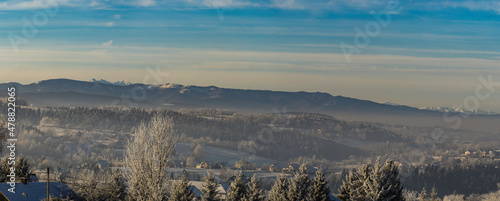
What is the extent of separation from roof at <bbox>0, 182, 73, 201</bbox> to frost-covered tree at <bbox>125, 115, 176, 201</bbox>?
25.9 ft

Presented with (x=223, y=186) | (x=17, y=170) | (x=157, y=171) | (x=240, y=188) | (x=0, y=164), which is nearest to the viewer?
(x=157, y=171)

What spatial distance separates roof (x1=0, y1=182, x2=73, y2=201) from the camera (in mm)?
66562

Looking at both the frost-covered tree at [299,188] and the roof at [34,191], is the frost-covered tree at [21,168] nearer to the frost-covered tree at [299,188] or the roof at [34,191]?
the roof at [34,191]

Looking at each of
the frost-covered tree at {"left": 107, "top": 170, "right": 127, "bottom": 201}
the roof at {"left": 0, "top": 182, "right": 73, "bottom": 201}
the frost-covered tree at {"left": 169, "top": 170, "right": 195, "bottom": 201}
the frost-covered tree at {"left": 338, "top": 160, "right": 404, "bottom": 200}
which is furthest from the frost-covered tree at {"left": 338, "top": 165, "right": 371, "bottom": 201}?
the roof at {"left": 0, "top": 182, "right": 73, "bottom": 201}

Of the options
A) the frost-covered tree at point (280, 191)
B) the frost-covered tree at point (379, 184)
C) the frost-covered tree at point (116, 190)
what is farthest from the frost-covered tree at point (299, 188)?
the frost-covered tree at point (116, 190)

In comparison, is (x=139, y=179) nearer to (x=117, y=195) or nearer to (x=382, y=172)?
(x=117, y=195)

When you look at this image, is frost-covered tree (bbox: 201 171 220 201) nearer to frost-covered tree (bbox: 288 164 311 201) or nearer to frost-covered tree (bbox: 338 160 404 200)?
frost-covered tree (bbox: 288 164 311 201)

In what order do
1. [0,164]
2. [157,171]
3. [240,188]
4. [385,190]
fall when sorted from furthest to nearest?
[0,164]
[240,188]
[385,190]
[157,171]

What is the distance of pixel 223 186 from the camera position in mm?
127688

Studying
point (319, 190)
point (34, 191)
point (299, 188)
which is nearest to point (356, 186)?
point (319, 190)

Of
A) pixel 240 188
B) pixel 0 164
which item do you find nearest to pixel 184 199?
pixel 240 188

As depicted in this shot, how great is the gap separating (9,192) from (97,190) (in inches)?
460

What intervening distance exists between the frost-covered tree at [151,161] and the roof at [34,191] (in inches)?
311

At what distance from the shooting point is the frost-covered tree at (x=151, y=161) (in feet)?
213
